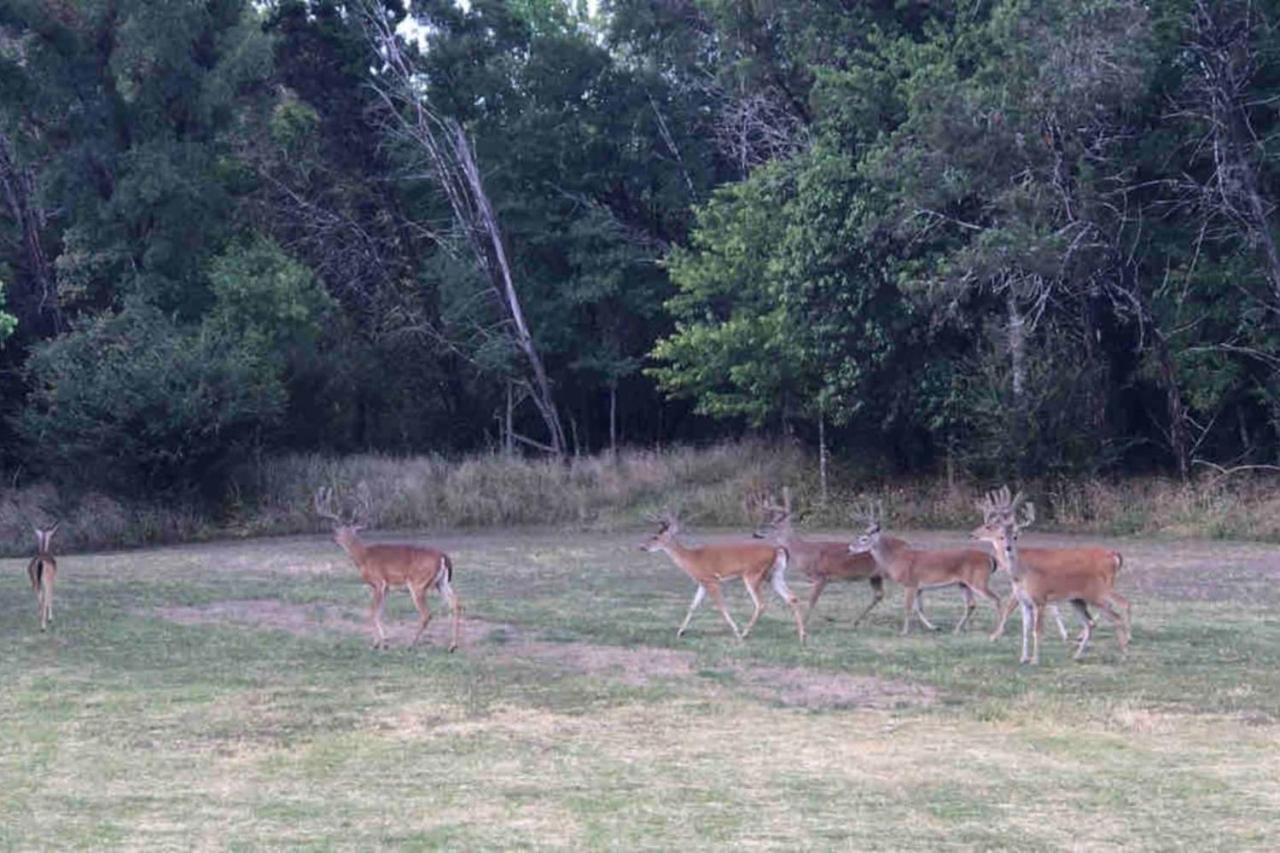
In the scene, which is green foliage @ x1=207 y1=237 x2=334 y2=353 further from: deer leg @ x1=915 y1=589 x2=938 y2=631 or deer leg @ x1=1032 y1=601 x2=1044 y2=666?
deer leg @ x1=1032 y1=601 x2=1044 y2=666

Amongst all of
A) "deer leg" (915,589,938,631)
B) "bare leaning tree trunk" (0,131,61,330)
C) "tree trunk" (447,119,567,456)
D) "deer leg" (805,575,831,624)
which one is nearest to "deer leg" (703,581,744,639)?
"deer leg" (805,575,831,624)

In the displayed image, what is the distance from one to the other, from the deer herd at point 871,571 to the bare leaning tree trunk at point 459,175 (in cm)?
1997

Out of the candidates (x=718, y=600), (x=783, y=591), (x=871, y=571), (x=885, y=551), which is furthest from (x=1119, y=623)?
(x=718, y=600)

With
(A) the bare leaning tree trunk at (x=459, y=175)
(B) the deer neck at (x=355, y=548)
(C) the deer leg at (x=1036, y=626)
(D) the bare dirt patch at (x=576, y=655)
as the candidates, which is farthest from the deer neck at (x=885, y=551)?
(A) the bare leaning tree trunk at (x=459, y=175)

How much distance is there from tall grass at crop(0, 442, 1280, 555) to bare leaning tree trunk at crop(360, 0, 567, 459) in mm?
3499

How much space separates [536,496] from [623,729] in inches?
869

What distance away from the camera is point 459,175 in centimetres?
4009

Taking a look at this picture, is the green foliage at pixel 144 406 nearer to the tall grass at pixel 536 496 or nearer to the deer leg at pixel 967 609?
the tall grass at pixel 536 496

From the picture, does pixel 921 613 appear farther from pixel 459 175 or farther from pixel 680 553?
pixel 459 175

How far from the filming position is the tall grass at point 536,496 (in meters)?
31.1

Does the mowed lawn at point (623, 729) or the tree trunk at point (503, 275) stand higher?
the tree trunk at point (503, 275)

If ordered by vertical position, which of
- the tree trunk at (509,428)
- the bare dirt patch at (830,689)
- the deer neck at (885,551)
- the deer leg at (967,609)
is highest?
the tree trunk at (509,428)

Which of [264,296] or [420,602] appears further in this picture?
[264,296]

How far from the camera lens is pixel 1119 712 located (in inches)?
514
